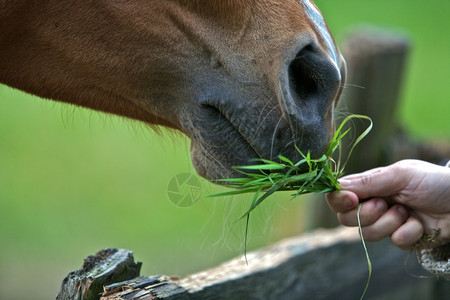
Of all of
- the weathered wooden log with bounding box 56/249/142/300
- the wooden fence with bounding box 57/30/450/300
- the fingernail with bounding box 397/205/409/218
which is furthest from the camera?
the fingernail with bounding box 397/205/409/218

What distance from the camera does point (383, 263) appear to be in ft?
9.99

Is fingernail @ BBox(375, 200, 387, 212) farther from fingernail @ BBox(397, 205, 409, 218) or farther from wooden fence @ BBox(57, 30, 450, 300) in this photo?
wooden fence @ BBox(57, 30, 450, 300)

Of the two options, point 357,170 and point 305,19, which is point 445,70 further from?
point 305,19

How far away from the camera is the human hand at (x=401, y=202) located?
1895 millimetres

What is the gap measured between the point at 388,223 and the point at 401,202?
91 millimetres

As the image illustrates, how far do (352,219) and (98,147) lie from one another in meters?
5.82

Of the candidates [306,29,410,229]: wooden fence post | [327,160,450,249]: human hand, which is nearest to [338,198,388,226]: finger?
[327,160,450,249]: human hand

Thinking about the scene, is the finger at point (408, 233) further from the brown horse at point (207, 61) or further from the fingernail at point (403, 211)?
the brown horse at point (207, 61)

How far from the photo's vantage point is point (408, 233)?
193 cm

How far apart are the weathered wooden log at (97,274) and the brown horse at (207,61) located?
418 mm

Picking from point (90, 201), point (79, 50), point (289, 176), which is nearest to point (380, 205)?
point (289, 176)

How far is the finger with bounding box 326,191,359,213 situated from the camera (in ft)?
6.32

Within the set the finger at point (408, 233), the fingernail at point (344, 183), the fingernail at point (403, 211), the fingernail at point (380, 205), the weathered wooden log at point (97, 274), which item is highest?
the weathered wooden log at point (97, 274)

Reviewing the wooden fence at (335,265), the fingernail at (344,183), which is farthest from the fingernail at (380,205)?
the wooden fence at (335,265)
